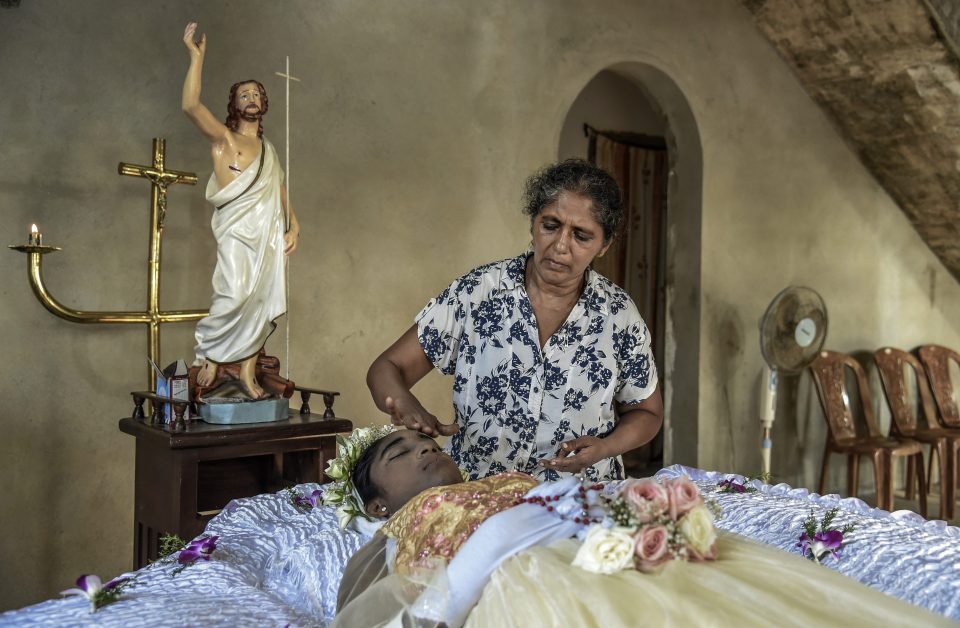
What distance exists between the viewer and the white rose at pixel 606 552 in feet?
4.93

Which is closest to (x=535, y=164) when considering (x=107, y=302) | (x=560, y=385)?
(x=107, y=302)

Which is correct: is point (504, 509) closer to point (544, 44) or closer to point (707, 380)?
point (544, 44)

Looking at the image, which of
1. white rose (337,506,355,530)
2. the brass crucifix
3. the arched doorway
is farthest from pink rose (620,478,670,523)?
the arched doorway

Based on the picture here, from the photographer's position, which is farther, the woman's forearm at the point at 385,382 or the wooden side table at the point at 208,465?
the wooden side table at the point at 208,465

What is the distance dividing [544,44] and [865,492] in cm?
401

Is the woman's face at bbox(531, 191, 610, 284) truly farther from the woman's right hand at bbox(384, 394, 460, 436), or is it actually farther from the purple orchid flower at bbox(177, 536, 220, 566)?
the purple orchid flower at bbox(177, 536, 220, 566)

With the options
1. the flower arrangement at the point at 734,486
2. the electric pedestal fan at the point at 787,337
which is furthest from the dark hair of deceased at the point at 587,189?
the electric pedestal fan at the point at 787,337

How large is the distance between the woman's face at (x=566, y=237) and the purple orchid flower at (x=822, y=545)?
88 cm

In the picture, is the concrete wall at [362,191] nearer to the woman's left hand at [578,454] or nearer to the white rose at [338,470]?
the white rose at [338,470]

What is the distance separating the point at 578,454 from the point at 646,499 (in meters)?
0.74

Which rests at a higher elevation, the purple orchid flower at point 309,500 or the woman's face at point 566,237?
the woman's face at point 566,237

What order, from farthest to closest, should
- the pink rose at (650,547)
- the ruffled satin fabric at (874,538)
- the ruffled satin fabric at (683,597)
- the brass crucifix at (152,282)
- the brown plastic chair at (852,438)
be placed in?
the brown plastic chair at (852,438), the brass crucifix at (152,282), the ruffled satin fabric at (874,538), the pink rose at (650,547), the ruffled satin fabric at (683,597)

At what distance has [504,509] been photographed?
5.73ft

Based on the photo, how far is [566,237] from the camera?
2.43m
